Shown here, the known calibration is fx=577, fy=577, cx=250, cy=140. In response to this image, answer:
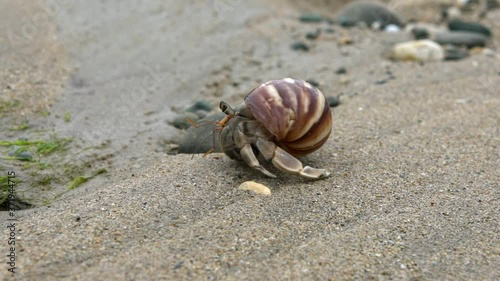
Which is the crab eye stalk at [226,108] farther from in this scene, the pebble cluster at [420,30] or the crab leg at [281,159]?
the pebble cluster at [420,30]

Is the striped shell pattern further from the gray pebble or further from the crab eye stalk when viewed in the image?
the gray pebble

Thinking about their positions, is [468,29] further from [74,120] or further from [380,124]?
[74,120]

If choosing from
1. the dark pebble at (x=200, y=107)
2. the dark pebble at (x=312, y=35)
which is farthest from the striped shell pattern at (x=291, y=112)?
the dark pebble at (x=312, y=35)

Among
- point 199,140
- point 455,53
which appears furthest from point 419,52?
point 199,140

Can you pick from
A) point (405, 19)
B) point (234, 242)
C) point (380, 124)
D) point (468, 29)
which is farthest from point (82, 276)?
point (405, 19)

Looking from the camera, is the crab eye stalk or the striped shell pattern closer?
the striped shell pattern

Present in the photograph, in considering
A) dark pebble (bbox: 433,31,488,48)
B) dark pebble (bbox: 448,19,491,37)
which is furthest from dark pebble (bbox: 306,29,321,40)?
dark pebble (bbox: 448,19,491,37)
